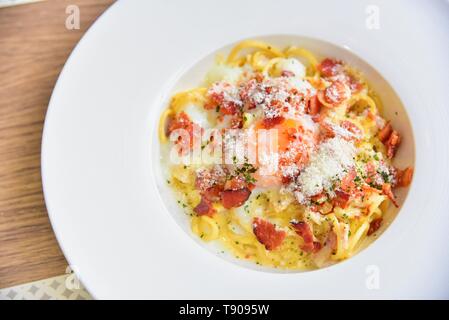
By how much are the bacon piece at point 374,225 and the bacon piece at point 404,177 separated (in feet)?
0.94

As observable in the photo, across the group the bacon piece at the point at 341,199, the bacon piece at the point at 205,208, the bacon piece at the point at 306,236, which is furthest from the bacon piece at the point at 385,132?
the bacon piece at the point at 205,208

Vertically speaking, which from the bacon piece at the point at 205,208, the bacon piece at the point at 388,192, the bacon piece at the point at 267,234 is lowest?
the bacon piece at the point at 267,234

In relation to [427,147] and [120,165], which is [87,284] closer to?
[120,165]

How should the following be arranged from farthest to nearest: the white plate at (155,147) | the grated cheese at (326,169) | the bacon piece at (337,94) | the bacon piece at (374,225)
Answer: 1. the bacon piece at (337,94)
2. the bacon piece at (374,225)
3. the grated cheese at (326,169)
4. the white plate at (155,147)

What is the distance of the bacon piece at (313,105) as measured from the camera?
3883 mm

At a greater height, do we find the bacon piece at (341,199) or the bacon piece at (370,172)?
the bacon piece at (370,172)

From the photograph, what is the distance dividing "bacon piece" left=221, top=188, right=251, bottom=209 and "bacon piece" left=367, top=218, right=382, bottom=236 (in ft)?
2.96

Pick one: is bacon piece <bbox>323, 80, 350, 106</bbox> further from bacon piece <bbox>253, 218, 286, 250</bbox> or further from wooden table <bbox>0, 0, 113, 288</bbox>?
wooden table <bbox>0, 0, 113, 288</bbox>

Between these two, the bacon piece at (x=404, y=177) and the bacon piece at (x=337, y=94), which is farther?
the bacon piece at (x=337, y=94)

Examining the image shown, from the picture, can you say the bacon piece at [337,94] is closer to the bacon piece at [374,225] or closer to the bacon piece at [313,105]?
the bacon piece at [313,105]

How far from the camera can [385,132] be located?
12.7ft

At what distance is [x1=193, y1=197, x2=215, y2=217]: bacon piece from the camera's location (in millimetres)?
3771

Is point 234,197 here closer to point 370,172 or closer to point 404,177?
point 370,172

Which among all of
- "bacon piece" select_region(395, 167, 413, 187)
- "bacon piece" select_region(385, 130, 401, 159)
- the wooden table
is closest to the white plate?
"bacon piece" select_region(395, 167, 413, 187)
